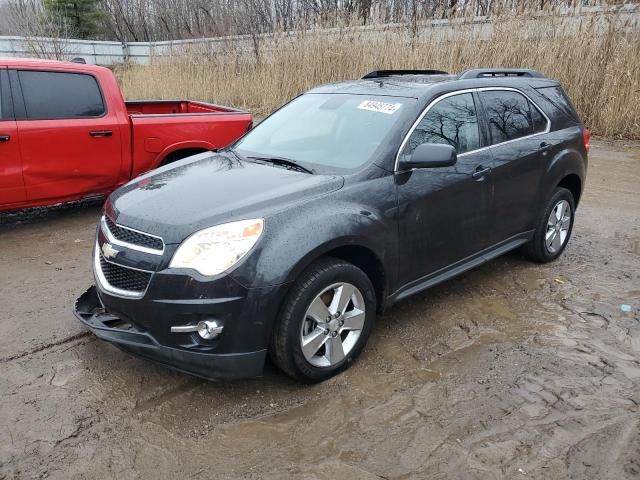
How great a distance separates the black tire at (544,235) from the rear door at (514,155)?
20cm

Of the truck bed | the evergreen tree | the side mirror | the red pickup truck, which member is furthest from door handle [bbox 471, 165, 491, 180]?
the evergreen tree

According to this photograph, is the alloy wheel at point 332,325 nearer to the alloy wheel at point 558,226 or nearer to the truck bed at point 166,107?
the alloy wheel at point 558,226

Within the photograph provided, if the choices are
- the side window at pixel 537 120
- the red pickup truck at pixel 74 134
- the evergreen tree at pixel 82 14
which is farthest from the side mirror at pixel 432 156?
the evergreen tree at pixel 82 14

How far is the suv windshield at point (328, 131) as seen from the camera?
3619 millimetres

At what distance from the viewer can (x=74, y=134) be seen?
5727mm

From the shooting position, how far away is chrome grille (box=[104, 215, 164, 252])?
9.63 feet

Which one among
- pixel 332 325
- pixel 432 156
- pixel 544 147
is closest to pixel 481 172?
pixel 432 156

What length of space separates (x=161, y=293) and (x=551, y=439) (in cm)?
214

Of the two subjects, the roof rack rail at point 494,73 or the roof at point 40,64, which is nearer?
the roof rack rail at point 494,73

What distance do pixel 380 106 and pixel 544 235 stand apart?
2.13 m

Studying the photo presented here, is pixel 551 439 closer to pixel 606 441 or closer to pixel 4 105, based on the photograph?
pixel 606 441

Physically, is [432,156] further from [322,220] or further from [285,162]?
[285,162]

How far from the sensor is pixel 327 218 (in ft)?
10.1

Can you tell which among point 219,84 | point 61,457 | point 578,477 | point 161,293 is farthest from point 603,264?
point 219,84
